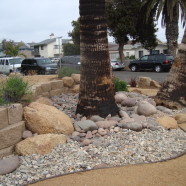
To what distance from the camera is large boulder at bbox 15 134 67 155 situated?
463 cm

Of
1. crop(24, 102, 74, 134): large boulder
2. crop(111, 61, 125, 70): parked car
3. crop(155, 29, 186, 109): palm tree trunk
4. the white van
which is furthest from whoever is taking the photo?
crop(111, 61, 125, 70): parked car

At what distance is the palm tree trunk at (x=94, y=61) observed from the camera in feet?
19.7

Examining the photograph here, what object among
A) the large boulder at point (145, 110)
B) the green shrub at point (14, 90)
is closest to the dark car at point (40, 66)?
the large boulder at point (145, 110)

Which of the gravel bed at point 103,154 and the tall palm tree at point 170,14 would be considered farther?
the tall palm tree at point 170,14

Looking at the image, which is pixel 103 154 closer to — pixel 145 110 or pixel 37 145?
pixel 37 145

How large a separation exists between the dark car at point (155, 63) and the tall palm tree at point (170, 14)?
2.23 meters

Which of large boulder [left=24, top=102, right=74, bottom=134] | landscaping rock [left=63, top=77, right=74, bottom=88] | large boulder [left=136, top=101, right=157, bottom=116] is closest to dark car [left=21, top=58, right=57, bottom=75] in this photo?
landscaping rock [left=63, top=77, right=74, bottom=88]

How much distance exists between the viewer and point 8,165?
164 inches

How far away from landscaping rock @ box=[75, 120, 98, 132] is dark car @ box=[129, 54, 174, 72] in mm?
21342

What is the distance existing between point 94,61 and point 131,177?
2.76m

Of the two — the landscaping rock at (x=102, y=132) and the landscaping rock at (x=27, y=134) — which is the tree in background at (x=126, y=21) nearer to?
the landscaping rock at (x=102, y=132)

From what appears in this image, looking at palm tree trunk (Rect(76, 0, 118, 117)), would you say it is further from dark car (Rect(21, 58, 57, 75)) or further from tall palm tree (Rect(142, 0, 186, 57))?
tall palm tree (Rect(142, 0, 186, 57))

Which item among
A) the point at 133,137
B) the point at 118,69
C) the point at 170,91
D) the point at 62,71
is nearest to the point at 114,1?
the point at 118,69

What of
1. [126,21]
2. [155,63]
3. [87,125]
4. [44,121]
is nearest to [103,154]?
[87,125]
